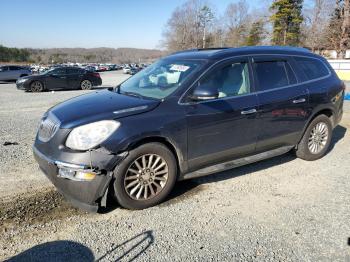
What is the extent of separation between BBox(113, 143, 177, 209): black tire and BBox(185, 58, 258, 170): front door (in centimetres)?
30

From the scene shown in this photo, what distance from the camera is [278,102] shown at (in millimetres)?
4836

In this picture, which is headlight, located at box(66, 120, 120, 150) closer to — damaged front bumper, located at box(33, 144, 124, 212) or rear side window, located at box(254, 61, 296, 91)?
damaged front bumper, located at box(33, 144, 124, 212)

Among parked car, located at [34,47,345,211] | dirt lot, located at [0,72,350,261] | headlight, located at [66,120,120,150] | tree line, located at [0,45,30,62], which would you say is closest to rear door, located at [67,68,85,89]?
dirt lot, located at [0,72,350,261]

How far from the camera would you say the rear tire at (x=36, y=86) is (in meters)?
18.0

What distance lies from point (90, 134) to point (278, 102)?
2729mm

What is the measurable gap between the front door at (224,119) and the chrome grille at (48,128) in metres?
1.53

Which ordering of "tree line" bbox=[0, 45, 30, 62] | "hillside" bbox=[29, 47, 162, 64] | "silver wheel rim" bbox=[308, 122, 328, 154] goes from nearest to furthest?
"silver wheel rim" bbox=[308, 122, 328, 154] → "tree line" bbox=[0, 45, 30, 62] → "hillside" bbox=[29, 47, 162, 64]

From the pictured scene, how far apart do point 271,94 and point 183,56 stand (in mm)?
1388

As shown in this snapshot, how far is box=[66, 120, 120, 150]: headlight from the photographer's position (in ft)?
11.7

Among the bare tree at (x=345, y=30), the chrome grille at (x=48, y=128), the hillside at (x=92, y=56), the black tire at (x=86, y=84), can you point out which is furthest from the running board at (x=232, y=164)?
the hillside at (x=92, y=56)

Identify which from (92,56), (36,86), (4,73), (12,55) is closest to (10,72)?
(4,73)

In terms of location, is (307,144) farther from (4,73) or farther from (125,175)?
(4,73)

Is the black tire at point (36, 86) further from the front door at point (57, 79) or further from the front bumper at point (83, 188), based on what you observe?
the front bumper at point (83, 188)

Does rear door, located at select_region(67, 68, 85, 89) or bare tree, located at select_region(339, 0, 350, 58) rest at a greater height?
bare tree, located at select_region(339, 0, 350, 58)
